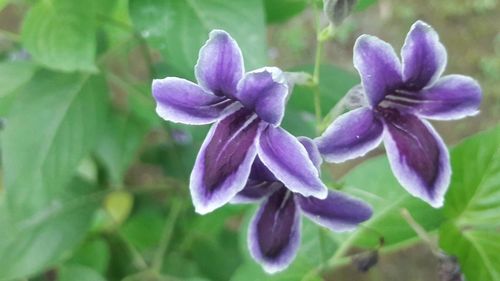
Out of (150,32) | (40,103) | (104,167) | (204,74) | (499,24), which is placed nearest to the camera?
Answer: (204,74)

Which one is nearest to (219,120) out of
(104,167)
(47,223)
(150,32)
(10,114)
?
(150,32)

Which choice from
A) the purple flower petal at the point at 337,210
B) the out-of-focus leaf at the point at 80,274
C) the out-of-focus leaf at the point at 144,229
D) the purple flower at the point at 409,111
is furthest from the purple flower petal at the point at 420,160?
the out-of-focus leaf at the point at 144,229

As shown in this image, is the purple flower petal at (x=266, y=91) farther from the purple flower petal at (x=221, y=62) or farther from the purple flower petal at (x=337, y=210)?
the purple flower petal at (x=337, y=210)

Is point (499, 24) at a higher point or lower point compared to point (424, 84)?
lower

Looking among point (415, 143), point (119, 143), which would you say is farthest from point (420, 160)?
point (119, 143)

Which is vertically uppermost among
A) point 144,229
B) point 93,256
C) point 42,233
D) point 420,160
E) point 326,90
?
point 420,160

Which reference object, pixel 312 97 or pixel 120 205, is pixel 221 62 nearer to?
pixel 312 97

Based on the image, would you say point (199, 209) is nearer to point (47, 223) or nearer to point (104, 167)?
point (47, 223)
